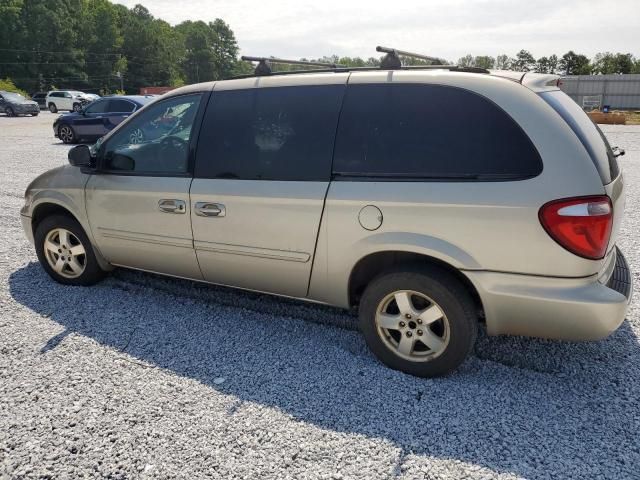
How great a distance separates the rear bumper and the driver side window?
7.53 feet

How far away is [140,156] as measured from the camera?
12.8 ft

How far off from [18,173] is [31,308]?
26.5 feet

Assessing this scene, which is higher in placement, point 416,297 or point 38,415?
point 416,297

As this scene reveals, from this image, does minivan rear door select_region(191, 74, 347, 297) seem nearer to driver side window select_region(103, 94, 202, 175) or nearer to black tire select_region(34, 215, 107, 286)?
driver side window select_region(103, 94, 202, 175)

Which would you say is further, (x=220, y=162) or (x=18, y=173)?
(x=18, y=173)

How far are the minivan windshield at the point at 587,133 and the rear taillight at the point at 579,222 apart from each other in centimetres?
17

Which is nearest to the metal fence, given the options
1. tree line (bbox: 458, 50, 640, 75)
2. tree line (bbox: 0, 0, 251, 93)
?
tree line (bbox: 458, 50, 640, 75)

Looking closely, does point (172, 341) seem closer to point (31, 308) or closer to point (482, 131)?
point (31, 308)

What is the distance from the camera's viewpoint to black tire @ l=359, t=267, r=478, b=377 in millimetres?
2814

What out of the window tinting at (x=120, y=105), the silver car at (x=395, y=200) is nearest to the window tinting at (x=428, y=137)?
the silver car at (x=395, y=200)

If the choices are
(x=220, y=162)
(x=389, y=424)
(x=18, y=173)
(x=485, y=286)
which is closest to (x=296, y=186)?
(x=220, y=162)

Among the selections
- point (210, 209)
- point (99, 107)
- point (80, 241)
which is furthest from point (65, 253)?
point (99, 107)

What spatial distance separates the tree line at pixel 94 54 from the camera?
74.6 meters

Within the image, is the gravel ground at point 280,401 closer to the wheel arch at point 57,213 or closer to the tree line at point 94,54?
the wheel arch at point 57,213
